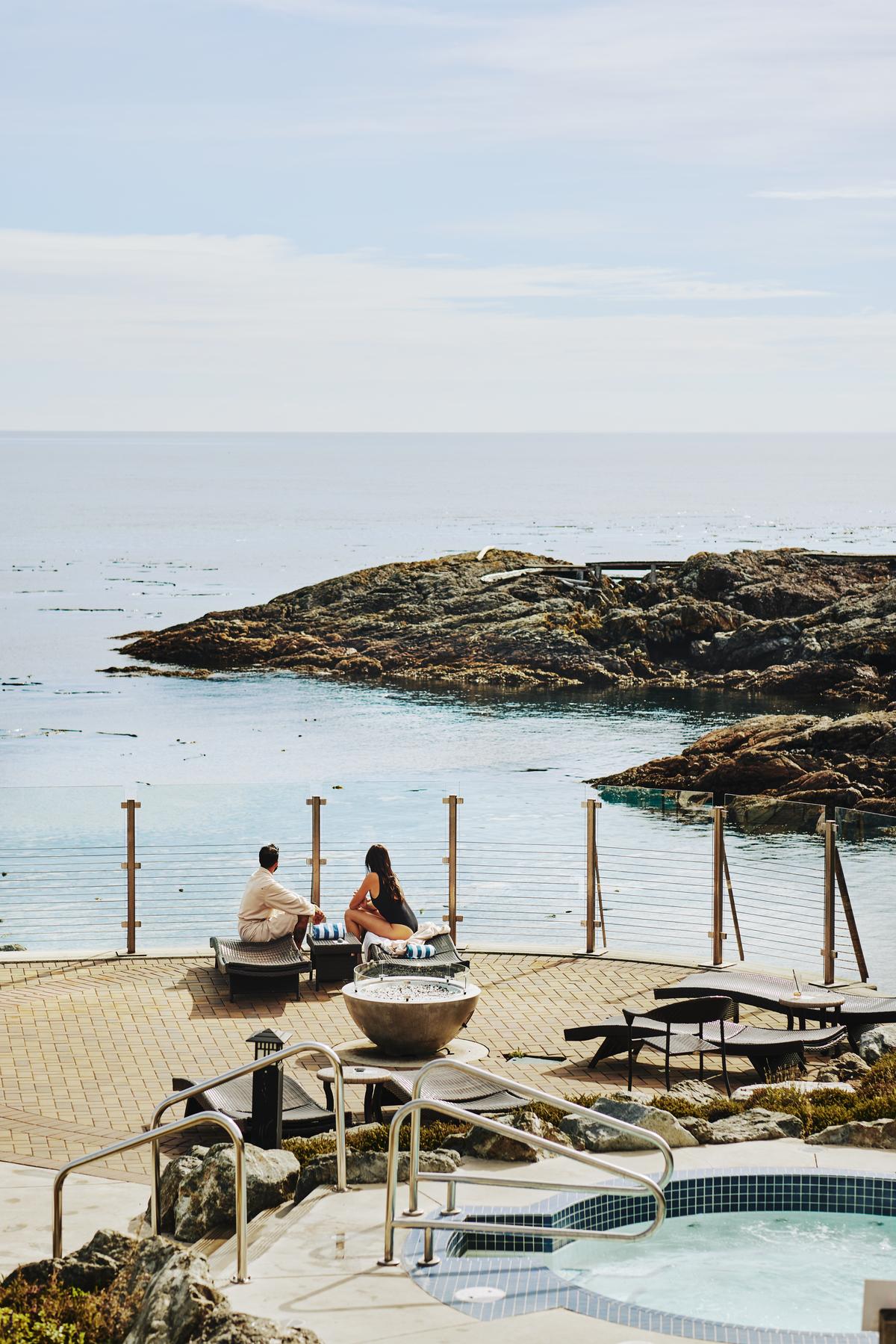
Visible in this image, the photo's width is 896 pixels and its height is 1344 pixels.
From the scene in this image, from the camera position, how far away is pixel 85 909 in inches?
957

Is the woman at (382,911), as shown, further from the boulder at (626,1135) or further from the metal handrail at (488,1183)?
the metal handrail at (488,1183)

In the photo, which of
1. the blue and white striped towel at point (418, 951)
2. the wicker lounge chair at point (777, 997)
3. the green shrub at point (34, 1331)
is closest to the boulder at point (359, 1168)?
the green shrub at point (34, 1331)

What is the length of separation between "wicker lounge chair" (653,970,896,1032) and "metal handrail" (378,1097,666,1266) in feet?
13.5

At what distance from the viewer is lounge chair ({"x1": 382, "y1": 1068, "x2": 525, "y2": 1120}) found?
27.9 feet

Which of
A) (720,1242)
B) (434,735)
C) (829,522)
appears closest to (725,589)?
(434,735)

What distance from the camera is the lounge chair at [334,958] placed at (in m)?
11.9

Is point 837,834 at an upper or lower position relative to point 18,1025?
upper

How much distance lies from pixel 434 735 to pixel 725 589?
15013 mm

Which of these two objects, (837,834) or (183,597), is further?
(183,597)

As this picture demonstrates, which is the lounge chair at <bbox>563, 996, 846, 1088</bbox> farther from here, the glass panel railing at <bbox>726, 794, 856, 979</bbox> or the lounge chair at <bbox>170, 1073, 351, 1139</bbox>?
the glass panel railing at <bbox>726, 794, 856, 979</bbox>

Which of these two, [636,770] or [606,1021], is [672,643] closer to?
[636,770]

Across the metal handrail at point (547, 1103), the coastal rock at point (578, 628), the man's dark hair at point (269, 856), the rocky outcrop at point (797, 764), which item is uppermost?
the coastal rock at point (578, 628)

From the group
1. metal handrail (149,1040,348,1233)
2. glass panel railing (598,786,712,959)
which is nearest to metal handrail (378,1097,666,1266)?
metal handrail (149,1040,348,1233)

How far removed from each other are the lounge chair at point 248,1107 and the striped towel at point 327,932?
10.3 ft
